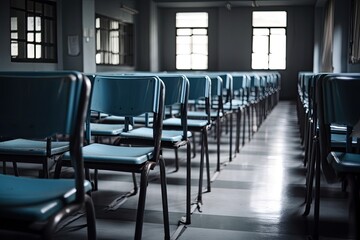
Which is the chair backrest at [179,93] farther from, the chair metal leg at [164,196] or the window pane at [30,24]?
the window pane at [30,24]

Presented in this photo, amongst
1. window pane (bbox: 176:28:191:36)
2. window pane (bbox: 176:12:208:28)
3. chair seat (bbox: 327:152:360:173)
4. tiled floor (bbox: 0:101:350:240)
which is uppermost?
window pane (bbox: 176:12:208:28)

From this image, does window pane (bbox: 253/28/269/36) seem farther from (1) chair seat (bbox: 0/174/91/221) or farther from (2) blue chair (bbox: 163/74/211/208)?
(1) chair seat (bbox: 0/174/91/221)

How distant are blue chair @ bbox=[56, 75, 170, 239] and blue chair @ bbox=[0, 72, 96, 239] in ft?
1.39

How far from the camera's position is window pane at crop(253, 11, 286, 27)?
16.0 meters

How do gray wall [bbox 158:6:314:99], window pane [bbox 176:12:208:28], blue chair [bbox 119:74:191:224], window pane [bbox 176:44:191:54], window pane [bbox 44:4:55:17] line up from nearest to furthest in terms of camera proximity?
blue chair [bbox 119:74:191:224] < window pane [bbox 44:4:55:17] < gray wall [bbox 158:6:314:99] < window pane [bbox 176:12:208:28] < window pane [bbox 176:44:191:54]

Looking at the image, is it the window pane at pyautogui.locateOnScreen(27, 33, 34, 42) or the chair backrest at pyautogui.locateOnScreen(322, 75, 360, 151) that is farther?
the window pane at pyautogui.locateOnScreen(27, 33, 34, 42)

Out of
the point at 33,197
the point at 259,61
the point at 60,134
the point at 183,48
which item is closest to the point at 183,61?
the point at 183,48

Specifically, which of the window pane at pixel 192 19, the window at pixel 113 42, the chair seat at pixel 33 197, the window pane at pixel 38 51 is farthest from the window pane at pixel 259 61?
the chair seat at pixel 33 197

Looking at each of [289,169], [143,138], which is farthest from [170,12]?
[143,138]

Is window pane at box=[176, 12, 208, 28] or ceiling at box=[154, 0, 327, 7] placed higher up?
ceiling at box=[154, 0, 327, 7]

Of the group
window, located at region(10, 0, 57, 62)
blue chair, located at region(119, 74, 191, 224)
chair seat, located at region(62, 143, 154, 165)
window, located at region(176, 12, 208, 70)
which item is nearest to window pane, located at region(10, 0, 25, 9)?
window, located at region(10, 0, 57, 62)

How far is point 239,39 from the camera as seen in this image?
640 inches

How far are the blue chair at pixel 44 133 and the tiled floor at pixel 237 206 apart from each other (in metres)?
1.03

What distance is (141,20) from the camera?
48.6ft
